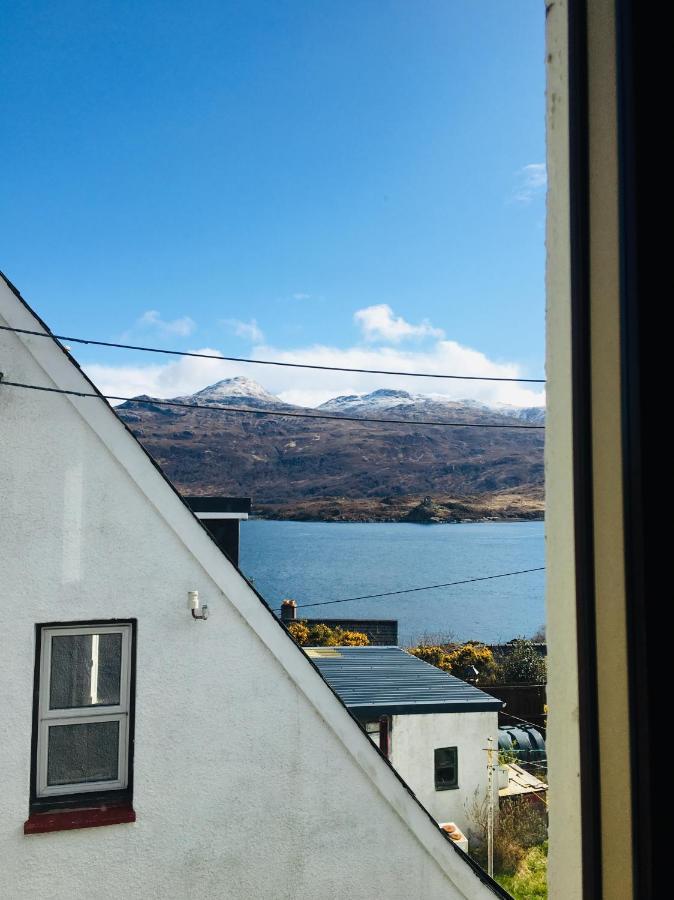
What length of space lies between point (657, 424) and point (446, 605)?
4217cm

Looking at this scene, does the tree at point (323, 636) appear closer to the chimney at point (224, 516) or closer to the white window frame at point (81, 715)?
the chimney at point (224, 516)

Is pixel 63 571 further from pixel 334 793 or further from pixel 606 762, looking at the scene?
pixel 606 762

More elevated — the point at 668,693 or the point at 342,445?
the point at 342,445

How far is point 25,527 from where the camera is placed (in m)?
3.68

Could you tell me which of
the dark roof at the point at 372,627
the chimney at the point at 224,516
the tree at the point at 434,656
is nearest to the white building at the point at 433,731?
the chimney at the point at 224,516

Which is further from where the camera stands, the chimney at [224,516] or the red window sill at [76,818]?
the chimney at [224,516]

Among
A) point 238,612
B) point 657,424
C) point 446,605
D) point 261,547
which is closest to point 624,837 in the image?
point 657,424

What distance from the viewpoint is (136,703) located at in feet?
12.5

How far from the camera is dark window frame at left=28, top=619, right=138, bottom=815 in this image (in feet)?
12.0

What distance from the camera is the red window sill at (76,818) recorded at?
140 inches

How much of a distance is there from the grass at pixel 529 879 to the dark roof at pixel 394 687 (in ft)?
7.23

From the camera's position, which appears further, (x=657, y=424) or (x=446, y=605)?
(x=446, y=605)

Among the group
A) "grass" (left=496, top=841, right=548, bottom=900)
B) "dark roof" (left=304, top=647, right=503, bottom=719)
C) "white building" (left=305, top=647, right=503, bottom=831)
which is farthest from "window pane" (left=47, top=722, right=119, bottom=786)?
"grass" (left=496, top=841, right=548, bottom=900)

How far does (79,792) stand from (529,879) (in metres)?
8.17
